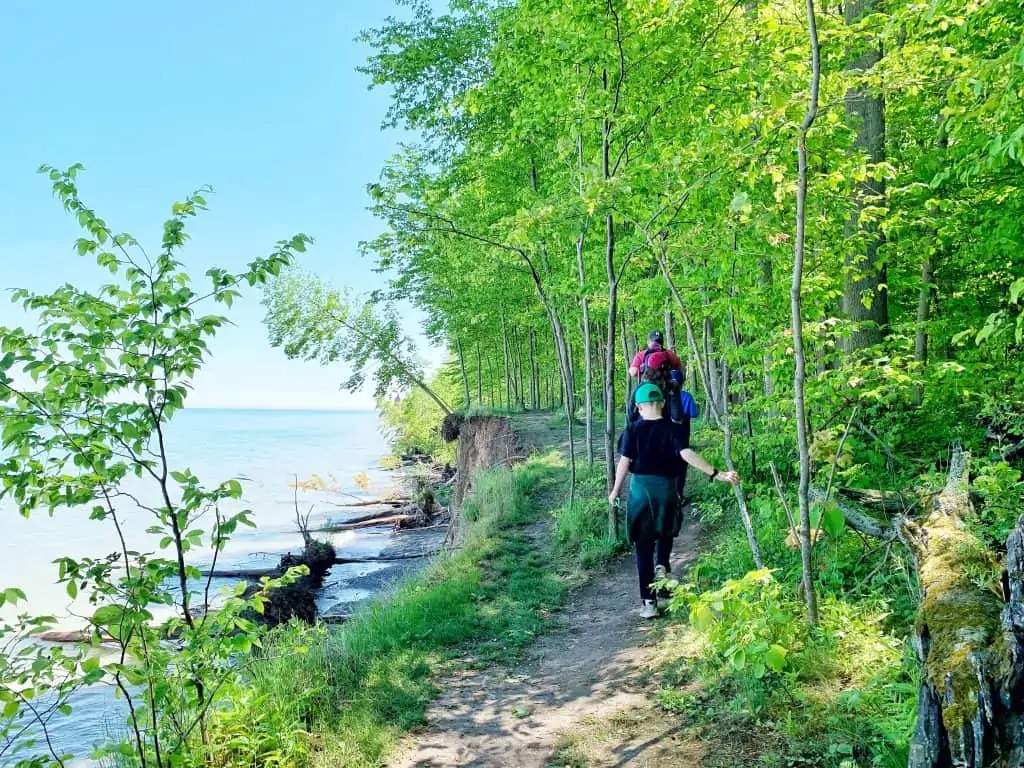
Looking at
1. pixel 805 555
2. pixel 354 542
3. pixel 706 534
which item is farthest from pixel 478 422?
pixel 805 555

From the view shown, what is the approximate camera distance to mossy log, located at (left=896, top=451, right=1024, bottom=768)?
6.83ft

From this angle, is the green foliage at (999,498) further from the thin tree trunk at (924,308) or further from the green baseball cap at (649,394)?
the thin tree trunk at (924,308)

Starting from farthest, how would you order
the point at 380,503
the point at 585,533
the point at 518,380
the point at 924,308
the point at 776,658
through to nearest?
1. the point at 518,380
2. the point at 380,503
3. the point at 924,308
4. the point at 585,533
5. the point at 776,658

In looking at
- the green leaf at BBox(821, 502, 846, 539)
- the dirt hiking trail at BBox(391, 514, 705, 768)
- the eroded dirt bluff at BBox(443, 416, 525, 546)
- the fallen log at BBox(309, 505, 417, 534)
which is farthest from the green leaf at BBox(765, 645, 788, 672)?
the fallen log at BBox(309, 505, 417, 534)

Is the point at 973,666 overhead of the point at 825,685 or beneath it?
overhead

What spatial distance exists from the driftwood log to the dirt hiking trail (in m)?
1.37

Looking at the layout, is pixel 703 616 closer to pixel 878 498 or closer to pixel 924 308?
pixel 878 498

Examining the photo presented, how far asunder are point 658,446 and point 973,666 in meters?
3.18

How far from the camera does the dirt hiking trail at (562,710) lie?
361 cm

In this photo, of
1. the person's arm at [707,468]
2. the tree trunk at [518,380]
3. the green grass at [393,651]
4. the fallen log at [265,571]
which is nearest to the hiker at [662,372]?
the person's arm at [707,468]

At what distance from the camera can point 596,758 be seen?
3.55 m

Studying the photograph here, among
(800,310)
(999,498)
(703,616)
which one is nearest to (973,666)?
(703,616)

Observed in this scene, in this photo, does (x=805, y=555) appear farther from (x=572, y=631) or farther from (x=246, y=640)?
(x=246, y=640)

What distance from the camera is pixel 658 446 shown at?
17.5 ft
